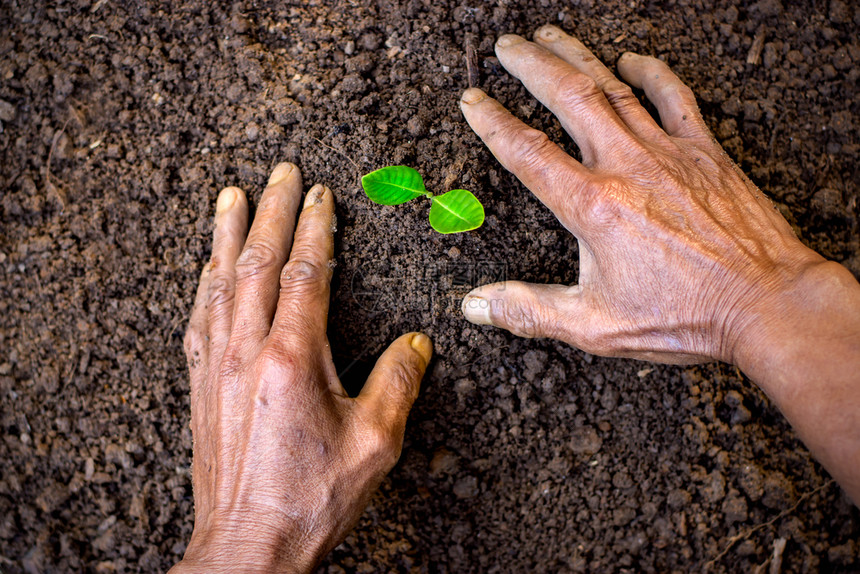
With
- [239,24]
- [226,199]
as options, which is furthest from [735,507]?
[239,24]

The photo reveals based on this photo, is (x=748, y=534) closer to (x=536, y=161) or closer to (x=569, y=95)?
(x=536, y=161)

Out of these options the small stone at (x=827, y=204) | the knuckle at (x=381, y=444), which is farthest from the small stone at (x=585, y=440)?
the small stone at (x=827, y=204)

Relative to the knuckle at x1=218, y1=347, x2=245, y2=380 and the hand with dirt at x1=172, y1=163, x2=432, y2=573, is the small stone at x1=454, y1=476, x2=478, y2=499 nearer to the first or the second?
the hand with dirt at x1=172, y1=163, x2=432, y2=573

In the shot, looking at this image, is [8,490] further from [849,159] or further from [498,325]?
[849,159]

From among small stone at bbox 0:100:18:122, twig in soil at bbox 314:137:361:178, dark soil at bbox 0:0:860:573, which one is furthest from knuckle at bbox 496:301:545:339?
small stone at bbox 0:100:18:122

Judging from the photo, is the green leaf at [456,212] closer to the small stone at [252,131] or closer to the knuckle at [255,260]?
the knuckle at [255,260]

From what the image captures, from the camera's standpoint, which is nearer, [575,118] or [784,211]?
[575,118]

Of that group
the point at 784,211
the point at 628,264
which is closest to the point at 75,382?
the point at 628,264
